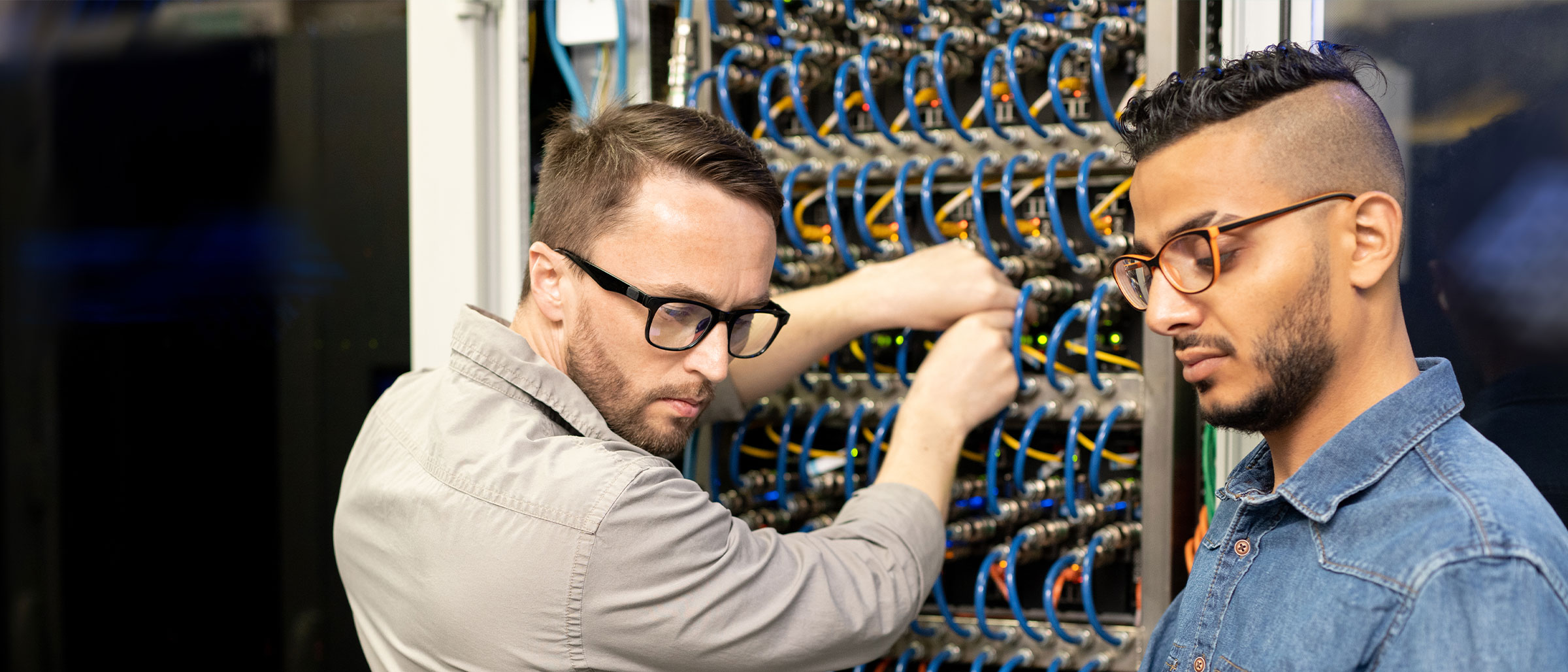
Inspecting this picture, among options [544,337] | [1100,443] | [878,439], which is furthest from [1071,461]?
[544,337]

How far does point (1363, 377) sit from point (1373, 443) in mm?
75

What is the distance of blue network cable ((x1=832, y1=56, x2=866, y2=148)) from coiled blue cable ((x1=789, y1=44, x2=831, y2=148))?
4 cm

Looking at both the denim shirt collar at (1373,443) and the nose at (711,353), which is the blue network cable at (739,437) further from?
the denim shirt collar at (1373,443)

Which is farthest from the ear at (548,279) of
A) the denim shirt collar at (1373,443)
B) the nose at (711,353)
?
the denim shirt collar at (1373,443)

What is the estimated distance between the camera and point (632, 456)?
50.0 inches

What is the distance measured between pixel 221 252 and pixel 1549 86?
9.41 ft

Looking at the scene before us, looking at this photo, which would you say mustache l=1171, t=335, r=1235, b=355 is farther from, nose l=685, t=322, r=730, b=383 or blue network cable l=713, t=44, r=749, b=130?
blue network cable l=713, t=44, r=749, b=130

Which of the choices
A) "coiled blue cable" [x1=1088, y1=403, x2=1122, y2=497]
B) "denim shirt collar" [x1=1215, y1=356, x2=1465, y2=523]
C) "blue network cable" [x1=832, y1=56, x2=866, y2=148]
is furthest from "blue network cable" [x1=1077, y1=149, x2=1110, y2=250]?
"denim shirt collar" [x1=1215, y1=356, x2=1465, y2=523]

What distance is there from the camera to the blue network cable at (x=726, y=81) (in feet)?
5.60

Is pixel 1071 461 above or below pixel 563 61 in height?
below

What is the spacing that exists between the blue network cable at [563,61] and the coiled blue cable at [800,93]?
0.34 m

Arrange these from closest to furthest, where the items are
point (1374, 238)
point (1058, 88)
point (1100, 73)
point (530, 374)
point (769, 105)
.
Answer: point (1374, 238) < point (530, 374) < point (1100, 73) < point (1058, 88) < point (769, 105)

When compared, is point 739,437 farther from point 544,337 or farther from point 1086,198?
point 1086,198

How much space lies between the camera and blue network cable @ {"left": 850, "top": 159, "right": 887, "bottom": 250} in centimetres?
163
